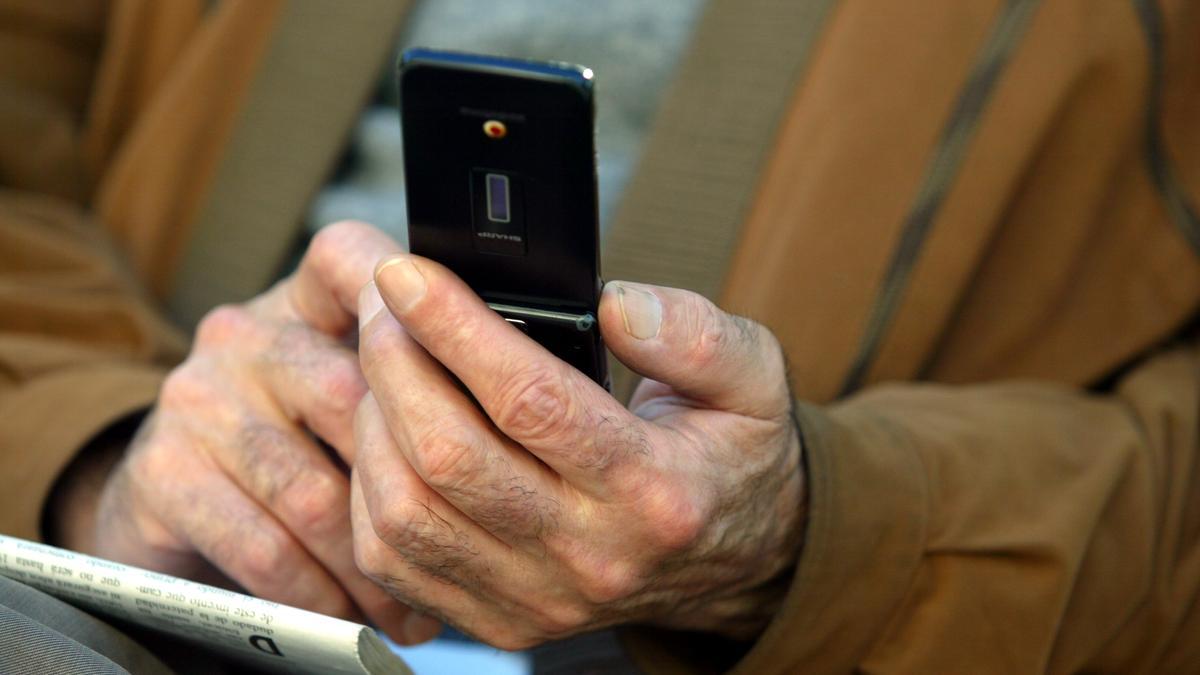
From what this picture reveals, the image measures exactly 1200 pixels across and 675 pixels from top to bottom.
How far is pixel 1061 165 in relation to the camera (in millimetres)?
809

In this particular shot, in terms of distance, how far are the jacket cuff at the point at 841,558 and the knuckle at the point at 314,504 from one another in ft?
Result: 0.62

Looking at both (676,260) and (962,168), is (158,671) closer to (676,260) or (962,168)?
(676,260)

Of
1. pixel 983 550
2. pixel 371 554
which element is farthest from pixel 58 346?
pixel 983 550

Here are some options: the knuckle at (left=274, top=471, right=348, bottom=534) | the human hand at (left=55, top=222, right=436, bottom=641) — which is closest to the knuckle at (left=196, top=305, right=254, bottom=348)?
the human hand at (left=55, top=222, right=436, bottom=641)

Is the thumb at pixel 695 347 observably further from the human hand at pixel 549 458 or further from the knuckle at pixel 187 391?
the knuckle at pixel 187 391

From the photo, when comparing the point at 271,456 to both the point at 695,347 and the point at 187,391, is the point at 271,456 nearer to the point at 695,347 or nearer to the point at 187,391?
the point at 187,391

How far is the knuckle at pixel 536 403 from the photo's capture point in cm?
46

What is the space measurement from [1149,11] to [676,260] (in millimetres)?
385

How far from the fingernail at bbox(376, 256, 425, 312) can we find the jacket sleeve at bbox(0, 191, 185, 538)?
1.35 feet

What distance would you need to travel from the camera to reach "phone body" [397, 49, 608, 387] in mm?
412

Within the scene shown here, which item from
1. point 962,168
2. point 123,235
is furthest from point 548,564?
point 123,235

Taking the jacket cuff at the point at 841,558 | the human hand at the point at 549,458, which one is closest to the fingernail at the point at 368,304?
the human hand at the point at 549,458

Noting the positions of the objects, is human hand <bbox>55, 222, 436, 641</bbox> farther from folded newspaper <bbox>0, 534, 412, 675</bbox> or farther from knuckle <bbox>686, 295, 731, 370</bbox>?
knuckle <bbox>686, 295, 731, 370</bbox>

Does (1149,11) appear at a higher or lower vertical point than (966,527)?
higher
